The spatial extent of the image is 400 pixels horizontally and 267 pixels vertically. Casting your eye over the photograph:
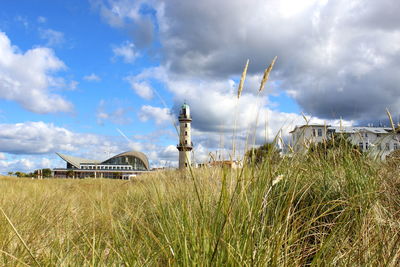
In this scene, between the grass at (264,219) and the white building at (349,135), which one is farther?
the white building at (349,135)

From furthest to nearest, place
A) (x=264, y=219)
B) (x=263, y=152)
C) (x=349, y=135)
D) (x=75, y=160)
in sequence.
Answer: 1. (x=75, y=160)
2. (x=349, y=135)
3. (x=263, y=152)
4. (x=264, y=219)

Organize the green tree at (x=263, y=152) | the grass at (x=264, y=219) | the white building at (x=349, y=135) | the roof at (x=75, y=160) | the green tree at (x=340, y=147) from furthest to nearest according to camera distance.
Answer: the roof at (x=75, y=160) → the green tree at (x=340, y=147) → the white building at (x=349, y=135) → the grass at (x=264, y=219) → the green tree at (x=263, y=152)

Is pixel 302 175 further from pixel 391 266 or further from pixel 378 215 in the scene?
pixel 391 266

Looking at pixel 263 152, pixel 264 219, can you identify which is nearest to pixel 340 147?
pixel 263 152

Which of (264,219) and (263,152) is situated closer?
(264,219)

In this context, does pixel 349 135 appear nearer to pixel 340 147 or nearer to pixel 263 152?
pixel 340 147

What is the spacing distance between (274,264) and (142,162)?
3199 inches

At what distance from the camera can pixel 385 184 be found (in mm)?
3881

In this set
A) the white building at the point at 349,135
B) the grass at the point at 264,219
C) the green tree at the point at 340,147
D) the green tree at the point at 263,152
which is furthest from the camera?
the green tree at the point at 340,147

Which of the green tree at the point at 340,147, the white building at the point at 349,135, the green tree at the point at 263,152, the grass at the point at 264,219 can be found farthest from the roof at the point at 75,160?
the green tree at the point at 263,152

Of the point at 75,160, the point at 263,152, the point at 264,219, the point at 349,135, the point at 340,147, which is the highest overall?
the point at 75,160

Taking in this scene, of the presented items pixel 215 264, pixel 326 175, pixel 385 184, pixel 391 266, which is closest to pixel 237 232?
pixel 215 264

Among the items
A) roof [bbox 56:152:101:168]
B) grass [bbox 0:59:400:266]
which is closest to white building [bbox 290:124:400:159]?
grass [bbox 0:59:400:266]

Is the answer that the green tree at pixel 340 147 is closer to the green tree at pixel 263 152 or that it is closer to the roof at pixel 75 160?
the green tree at pixel 263 152
